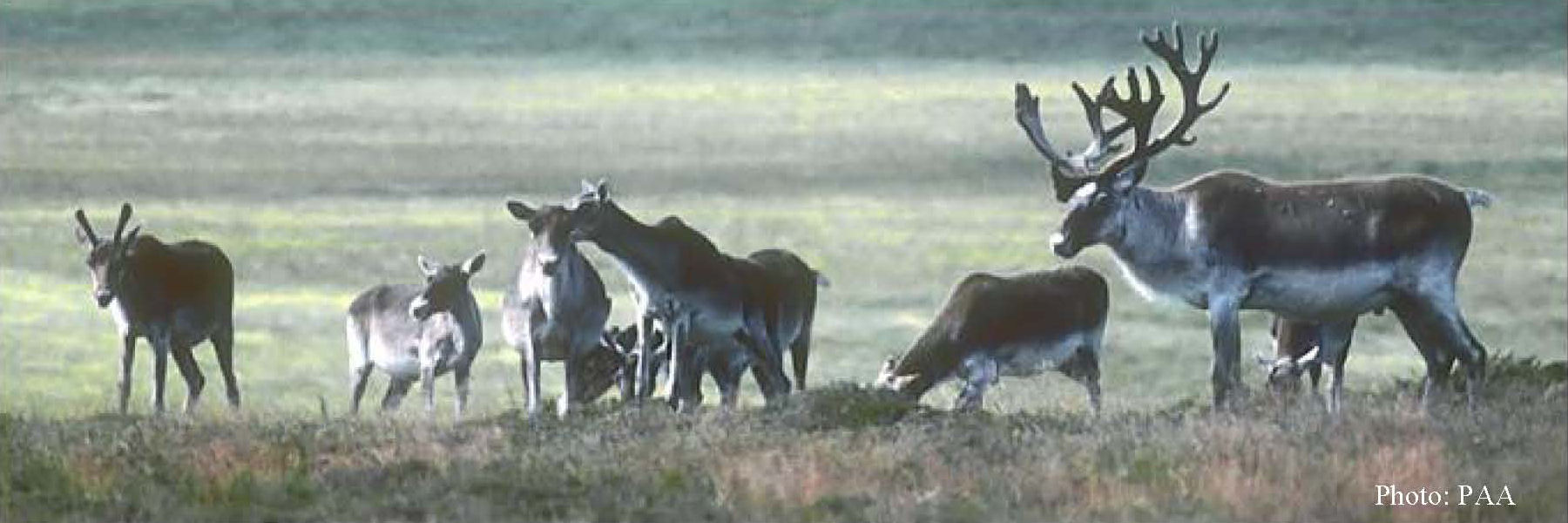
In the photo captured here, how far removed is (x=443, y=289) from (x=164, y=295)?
2.17m

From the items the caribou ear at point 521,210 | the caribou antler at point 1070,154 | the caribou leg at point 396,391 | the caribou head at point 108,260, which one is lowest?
the caribou leg at point 396,391

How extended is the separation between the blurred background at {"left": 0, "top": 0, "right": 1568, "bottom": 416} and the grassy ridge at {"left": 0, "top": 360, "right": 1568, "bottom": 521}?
2.34 metres

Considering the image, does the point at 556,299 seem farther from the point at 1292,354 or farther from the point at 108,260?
the point at 1292,354

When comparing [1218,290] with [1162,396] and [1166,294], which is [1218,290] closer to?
[1166,294]

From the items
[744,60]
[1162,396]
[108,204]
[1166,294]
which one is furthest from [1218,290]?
[744,60]

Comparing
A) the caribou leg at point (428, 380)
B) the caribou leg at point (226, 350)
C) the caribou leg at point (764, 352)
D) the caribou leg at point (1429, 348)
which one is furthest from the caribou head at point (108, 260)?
the caribou leg at point (1429, 348)

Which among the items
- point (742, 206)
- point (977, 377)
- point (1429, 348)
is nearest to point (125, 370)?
point (977, 377)

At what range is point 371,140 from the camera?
50.9 m

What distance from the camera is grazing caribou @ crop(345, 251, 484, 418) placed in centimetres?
2644

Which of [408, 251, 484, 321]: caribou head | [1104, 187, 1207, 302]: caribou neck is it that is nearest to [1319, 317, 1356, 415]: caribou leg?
[1104, 187, 1207, 302]: caribou neck

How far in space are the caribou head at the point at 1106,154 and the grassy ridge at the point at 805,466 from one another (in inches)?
49.0

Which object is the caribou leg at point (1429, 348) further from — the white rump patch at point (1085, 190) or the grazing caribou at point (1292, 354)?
the white rump patch at point (1085, 190)

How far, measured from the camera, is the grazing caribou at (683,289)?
75.8 feet

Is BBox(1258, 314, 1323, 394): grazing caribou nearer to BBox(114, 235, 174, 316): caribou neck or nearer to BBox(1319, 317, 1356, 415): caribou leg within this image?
BBox(1319, 317, 1356, 415): caribou leg
